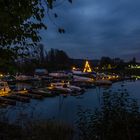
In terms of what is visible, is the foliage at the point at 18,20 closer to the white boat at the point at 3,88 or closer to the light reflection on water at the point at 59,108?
the light reflection on water at the point at 59,108

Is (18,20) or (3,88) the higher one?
(18,20)

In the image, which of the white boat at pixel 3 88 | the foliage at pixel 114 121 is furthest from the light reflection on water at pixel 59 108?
the white boat at pixel 3 88

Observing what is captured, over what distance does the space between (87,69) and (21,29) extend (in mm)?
188829

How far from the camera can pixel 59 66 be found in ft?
648

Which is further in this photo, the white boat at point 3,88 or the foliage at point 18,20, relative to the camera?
A: the white boat at point 3,88

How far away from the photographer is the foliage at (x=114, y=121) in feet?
23.6

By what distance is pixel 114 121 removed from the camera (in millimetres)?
7441

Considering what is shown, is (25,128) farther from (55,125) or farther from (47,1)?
(47,1)

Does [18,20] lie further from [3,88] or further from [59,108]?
[3,88]

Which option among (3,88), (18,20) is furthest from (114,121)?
(3,88)

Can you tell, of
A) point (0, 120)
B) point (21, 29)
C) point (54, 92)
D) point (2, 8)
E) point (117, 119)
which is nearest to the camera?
point (2, 8)

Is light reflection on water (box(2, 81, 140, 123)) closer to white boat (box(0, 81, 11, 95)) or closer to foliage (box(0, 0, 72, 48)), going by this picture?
foliage (box(0, 0, 72, 48))

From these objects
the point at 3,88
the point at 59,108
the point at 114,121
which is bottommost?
the point at 3,88

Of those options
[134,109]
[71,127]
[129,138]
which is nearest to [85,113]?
[71,127]
